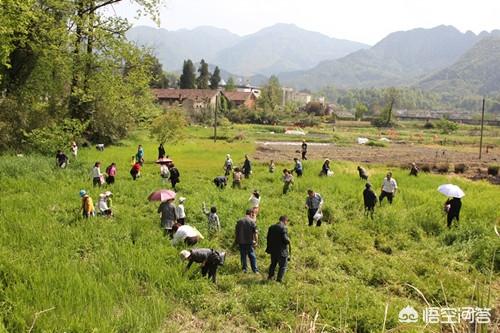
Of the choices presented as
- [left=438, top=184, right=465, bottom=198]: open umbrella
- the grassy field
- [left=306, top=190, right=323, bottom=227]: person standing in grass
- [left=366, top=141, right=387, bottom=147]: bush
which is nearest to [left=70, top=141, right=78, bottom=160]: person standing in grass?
the grassy field

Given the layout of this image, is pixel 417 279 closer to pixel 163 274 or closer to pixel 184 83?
pixel 163 274

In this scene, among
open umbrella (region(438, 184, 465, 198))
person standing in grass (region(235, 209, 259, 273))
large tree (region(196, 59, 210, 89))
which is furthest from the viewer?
large tree (region(196, 59, 210, 89))

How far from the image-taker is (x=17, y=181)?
18.0 m

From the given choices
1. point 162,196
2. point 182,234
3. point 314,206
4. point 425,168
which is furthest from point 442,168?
point 182,234

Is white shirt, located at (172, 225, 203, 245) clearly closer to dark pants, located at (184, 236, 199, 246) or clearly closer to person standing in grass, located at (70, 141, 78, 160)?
dark pants, located at (184, 236, 199, 246)

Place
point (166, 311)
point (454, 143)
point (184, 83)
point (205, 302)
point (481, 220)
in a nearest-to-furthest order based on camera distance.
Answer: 1. point (166, 311)
2. point (205, 302)
3. point (481, 220)
4. point (454, 143)
5. point (184, 83)

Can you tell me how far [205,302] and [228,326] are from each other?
881mm

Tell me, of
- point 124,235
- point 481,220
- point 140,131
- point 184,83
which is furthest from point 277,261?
point 184,83

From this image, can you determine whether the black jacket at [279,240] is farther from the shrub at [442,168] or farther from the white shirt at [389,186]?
the shrub at [442,168]

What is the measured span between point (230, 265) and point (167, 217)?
2.73 meters

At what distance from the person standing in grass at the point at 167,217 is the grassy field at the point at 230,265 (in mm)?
305

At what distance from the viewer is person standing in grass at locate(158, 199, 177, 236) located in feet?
40.1

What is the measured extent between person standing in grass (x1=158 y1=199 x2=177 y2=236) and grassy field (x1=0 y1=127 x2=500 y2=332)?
12.0 inches

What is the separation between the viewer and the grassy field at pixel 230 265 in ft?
24.7
